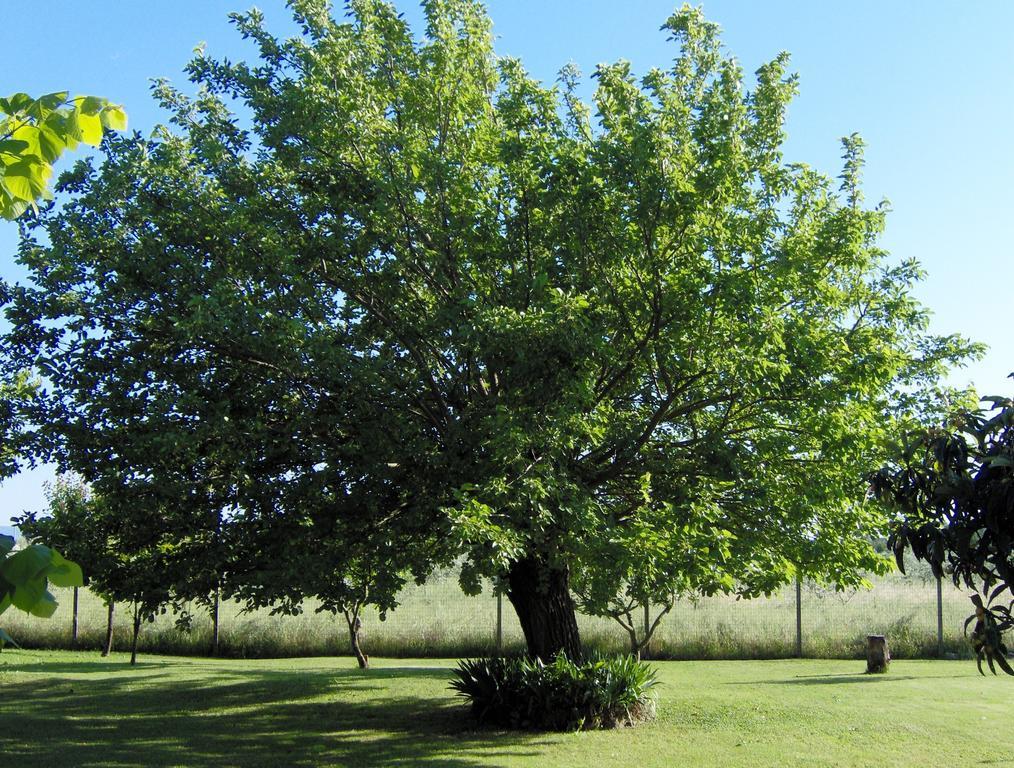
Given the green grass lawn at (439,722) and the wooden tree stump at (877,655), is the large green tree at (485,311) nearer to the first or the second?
the green grass lawn at (439,722)

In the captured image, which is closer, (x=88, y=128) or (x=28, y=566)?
(x=28, y=566)

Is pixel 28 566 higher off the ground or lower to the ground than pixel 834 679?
higher

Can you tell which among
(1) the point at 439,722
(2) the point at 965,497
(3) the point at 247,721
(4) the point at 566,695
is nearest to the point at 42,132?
(2) the point at 965,497

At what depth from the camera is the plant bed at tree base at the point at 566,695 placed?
1202cm

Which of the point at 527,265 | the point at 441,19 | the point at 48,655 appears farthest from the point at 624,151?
the point at 48,655

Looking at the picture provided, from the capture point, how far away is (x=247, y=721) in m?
13.0

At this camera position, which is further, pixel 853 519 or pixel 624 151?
pixel 853 519

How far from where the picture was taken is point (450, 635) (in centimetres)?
2230

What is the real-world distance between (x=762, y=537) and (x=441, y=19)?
6.94 metres

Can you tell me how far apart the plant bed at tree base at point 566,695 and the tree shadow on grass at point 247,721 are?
463 millimetres

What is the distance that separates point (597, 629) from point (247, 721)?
36.3ft

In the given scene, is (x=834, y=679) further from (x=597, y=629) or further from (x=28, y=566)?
(x=28, y=566)

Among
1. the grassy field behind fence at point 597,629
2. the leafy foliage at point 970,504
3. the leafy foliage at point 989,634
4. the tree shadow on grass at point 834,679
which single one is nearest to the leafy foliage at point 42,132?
the leafy foliage at point 970,504

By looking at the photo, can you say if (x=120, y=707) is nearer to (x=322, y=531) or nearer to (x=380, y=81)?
(x=322, y=531)
